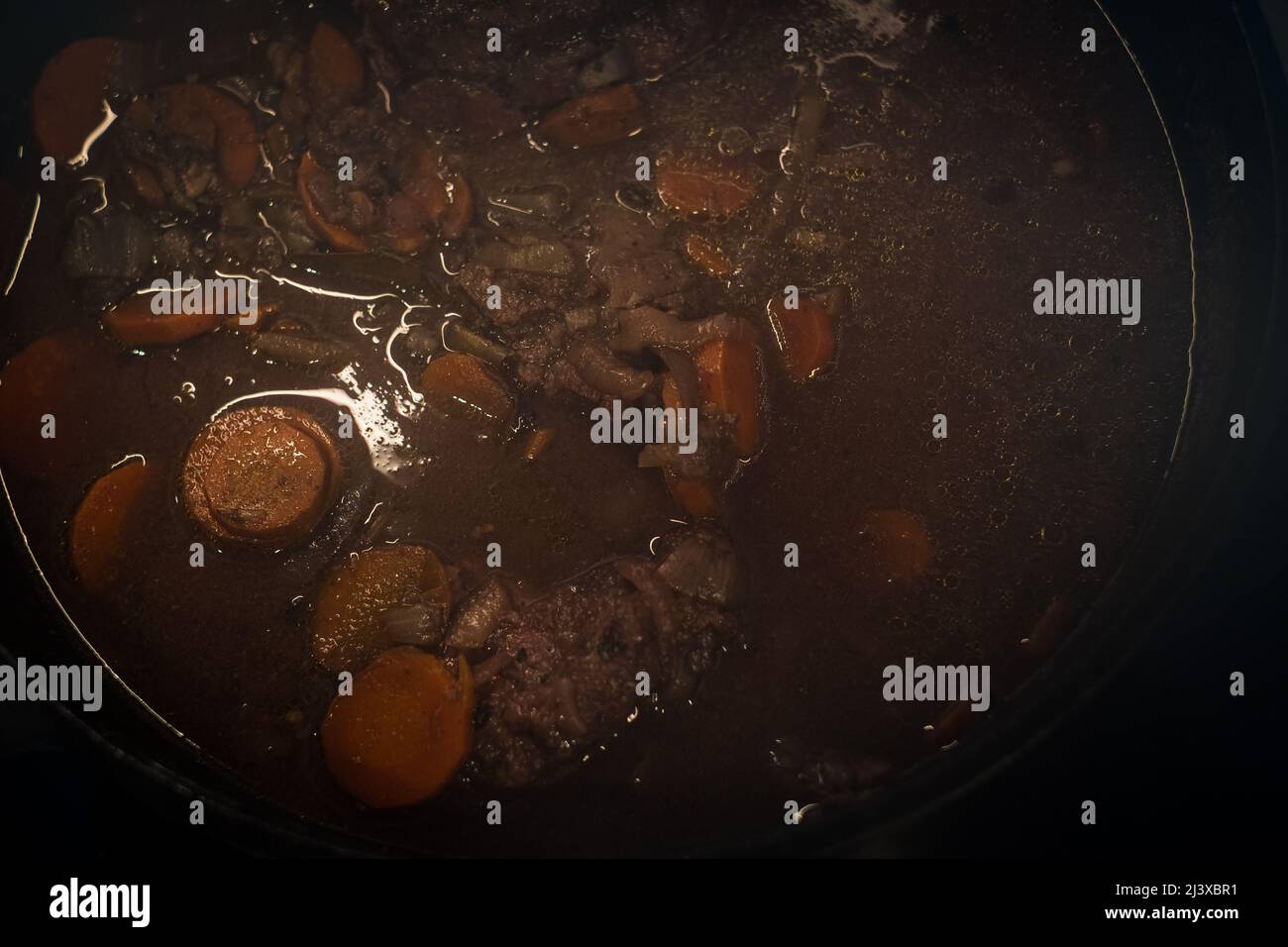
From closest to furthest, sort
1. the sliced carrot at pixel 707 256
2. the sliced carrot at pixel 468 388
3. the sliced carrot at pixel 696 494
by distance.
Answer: the sliced carrot at pixel 696 494, the sliced carrot at pixel 468 388, the sliced carrot at pixel 707 256

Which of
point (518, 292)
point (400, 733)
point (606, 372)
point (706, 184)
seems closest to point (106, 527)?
point (400, 733)

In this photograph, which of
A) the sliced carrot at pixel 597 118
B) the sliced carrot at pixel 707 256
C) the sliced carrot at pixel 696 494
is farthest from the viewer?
the sliced carrot at pixel 597 118

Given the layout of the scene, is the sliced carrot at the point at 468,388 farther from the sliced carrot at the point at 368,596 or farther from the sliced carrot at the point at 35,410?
the sliced carrot at the point at 35,410

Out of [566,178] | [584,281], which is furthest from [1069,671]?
[566,178]

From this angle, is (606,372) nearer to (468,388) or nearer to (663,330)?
(663,330)

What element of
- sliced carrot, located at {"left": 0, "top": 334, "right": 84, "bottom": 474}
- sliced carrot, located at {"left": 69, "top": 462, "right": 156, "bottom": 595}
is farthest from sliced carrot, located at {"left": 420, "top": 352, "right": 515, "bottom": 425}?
sliced carrot, located at {"left": 0, "top": 334, "right": 84, "bottom": 474}

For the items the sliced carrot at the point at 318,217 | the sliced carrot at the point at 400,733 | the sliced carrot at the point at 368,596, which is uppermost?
the sliced carrot at the point at 318,217

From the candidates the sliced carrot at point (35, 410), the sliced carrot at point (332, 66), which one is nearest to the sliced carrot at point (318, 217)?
the sliced carrot at point (332, 66)
